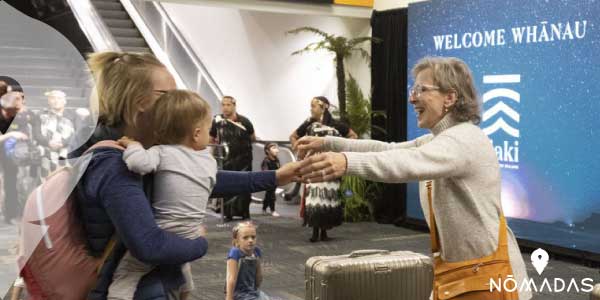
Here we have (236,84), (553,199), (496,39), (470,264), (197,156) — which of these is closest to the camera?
(197,156)

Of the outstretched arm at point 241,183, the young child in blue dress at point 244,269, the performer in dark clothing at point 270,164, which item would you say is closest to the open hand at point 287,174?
the outstretched arm at point 241,183

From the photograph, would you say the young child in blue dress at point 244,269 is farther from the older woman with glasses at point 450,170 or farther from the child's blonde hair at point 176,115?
the child's blonde hair at point 176,115

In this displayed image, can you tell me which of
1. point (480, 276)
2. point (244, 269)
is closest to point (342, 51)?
point (244, 269)

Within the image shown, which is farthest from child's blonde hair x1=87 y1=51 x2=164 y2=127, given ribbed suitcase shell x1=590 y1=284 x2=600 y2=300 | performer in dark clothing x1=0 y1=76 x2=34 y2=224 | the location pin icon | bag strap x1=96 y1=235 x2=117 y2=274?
the location pin icon

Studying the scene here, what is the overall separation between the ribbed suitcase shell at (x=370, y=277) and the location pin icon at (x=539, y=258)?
13.4ft

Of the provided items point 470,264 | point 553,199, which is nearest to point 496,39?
point 553,199

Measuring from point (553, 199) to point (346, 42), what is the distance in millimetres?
4138

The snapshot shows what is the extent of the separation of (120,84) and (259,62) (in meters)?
13.0

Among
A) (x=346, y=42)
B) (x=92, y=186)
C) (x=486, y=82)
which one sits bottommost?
(x=92, y=186)

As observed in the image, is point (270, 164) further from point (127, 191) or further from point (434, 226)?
point (127, 191)

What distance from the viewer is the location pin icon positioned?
7511 millimetres

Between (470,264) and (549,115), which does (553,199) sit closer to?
(549,115)

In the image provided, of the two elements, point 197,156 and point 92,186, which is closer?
point 92,186

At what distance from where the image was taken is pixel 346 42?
10.9 metres
